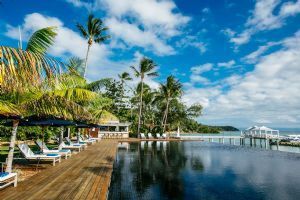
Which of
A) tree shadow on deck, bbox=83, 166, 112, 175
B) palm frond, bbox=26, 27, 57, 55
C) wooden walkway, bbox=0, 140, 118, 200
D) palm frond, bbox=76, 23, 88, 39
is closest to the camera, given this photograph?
palm frond, bbox=26, 27, 57, 55

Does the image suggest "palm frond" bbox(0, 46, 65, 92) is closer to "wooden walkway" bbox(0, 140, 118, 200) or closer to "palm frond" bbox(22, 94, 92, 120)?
"wooden walkway" bbox(0, 140, 118, 200)

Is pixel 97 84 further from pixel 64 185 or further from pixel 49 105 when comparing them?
pixel 64 185

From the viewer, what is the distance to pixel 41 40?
5223 mm

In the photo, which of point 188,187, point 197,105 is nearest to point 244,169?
point 188,187

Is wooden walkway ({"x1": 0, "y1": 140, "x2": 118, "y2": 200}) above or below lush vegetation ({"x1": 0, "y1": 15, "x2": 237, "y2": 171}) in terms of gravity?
below

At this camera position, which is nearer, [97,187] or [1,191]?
[1,191]

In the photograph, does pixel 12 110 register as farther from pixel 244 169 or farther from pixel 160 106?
pixel 160 106

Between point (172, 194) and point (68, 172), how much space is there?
146 inches

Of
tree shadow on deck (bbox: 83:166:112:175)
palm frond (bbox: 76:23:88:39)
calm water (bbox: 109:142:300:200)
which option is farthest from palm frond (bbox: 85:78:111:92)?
palm frond (bbox: 76:23:88:39)

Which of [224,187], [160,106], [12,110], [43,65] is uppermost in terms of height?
[160,106]

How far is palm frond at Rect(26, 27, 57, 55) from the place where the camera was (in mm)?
5156

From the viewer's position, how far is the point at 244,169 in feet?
44.7

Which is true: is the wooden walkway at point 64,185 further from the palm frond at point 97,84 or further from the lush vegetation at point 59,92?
the palm frond at point 97,84

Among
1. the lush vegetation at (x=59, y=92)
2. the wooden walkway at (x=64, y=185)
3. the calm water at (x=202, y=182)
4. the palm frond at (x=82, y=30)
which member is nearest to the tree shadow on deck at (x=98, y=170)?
the wooden walkway at (x=64, y=185)
